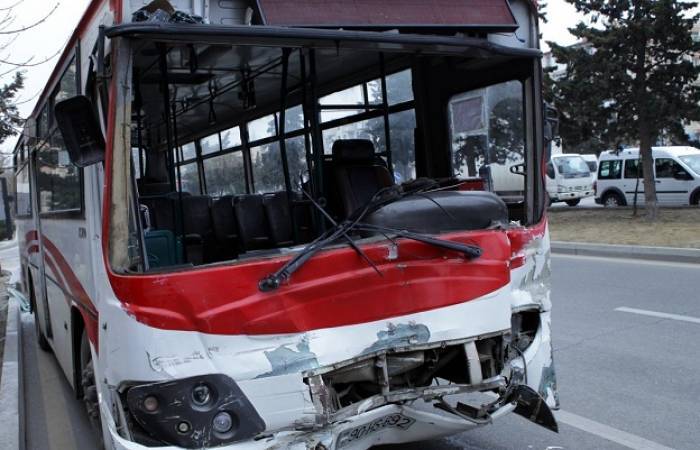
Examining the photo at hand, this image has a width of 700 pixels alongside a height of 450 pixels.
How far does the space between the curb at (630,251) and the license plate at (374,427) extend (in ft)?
33.2

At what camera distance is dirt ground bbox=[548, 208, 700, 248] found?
13.8m

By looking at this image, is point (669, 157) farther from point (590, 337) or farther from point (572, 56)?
point (590, 337)

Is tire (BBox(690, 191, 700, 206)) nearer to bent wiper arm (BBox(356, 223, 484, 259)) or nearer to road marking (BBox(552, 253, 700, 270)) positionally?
road marking (BBox(552, 253, 700, 270))

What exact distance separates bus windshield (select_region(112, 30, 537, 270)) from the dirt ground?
9.24m

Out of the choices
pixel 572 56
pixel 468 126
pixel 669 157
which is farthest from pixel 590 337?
pixel 669 157

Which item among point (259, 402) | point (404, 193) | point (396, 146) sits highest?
point (396, 146)

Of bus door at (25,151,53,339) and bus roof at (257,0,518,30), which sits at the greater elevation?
bus roof at (257,0,518,30)

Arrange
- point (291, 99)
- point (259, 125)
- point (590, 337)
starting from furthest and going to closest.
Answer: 1. point (590, 337)
2. point (259, 125)
3. point (291, 99)

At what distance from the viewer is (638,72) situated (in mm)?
17719

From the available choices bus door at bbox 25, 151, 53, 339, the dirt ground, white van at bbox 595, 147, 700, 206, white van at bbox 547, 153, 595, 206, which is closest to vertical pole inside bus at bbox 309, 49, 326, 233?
bus door at bbox 25, 151, 53, 339

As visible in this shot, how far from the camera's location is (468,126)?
514cm

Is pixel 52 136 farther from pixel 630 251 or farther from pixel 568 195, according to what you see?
pixel 568 195

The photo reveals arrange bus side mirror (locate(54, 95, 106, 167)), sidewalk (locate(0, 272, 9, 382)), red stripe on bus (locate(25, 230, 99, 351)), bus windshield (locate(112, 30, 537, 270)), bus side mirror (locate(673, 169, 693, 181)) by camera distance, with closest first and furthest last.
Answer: bus side mirror (locate(54, 95, 106, 167))
red stripe on bus (locate(25, 230, 99, 351))
bus windshield (locate(112, 30, 537, 270))
sidewalk (locate(0, 272, 9, 382))
bus side mirror (locate(673, 169, 693, 181))

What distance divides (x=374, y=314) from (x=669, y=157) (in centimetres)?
2126
